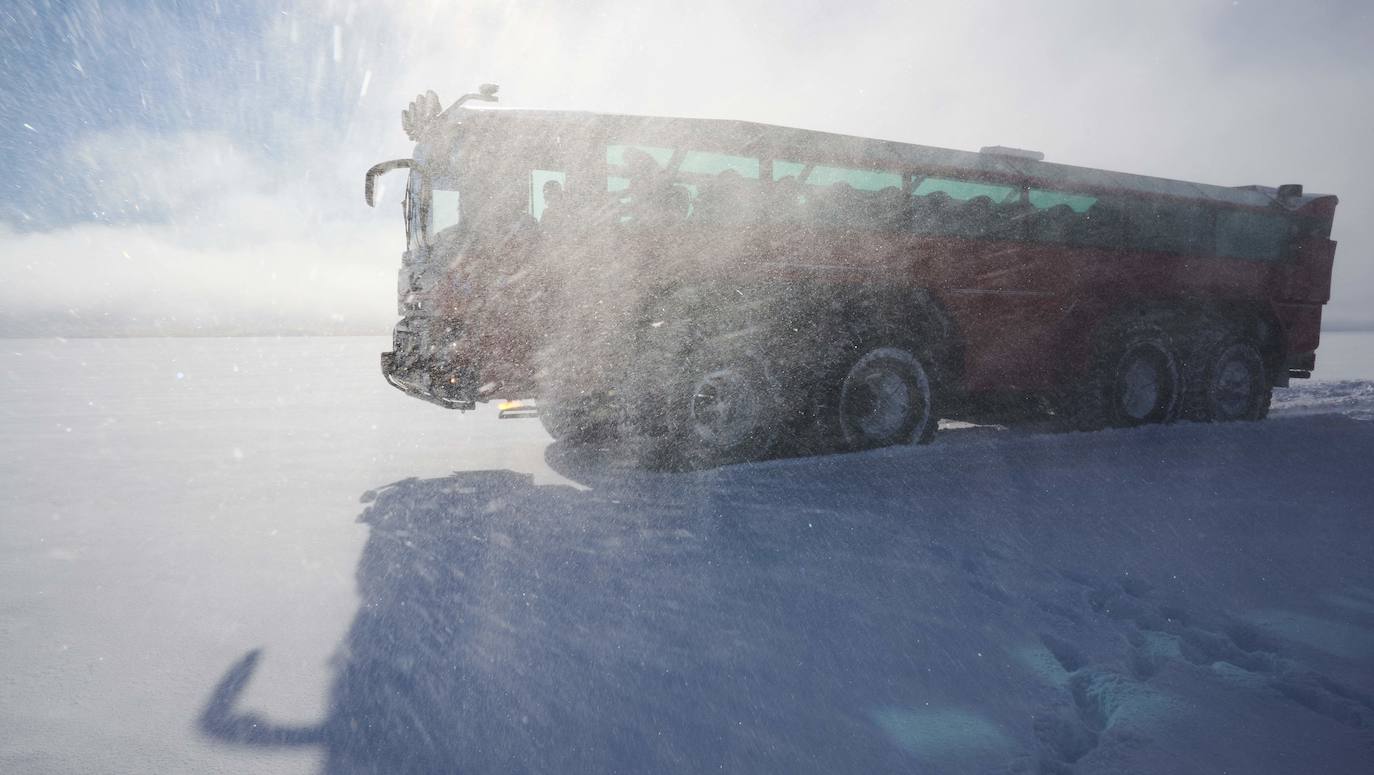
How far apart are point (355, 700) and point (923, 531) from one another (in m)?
2.80

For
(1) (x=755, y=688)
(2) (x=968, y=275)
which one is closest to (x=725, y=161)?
(2) (x=968, y=275)

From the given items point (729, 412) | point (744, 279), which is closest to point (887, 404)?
point (729, 412)

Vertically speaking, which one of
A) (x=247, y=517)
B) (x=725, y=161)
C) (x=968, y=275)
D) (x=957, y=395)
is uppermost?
(x=725, y=161)

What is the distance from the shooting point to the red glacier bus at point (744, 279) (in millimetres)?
4930

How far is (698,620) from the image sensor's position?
2.48 m

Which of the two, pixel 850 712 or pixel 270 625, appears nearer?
pixel 850 712

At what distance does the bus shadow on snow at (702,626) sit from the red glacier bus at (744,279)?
3.37 ft

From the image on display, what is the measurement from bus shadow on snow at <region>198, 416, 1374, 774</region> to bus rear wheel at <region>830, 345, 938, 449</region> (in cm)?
118

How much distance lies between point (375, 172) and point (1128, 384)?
27.1 feet

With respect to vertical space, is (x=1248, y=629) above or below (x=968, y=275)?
below

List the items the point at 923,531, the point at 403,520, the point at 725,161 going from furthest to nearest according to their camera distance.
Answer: the point at 725,161 → the point at 403,520 → the point at 923,531

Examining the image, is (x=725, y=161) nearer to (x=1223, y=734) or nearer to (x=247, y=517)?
(x=247, y=517)

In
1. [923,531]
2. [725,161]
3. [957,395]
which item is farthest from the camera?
[957,395]

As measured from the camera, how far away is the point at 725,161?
5.29 meters
